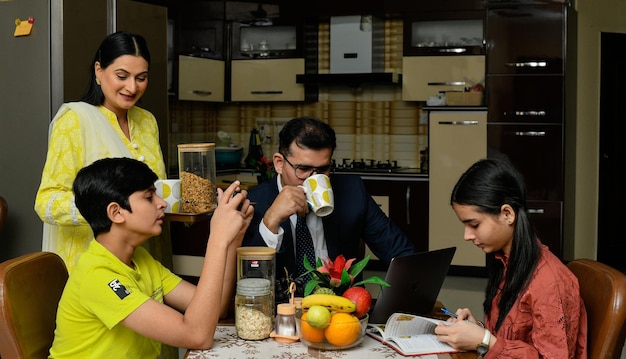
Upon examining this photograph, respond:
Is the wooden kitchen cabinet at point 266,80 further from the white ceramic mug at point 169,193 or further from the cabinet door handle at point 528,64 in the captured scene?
the white ceramic mug at point 169,193

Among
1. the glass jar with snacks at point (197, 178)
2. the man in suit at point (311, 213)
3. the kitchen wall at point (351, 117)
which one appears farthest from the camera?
the kitchen wall at point (351, 117)

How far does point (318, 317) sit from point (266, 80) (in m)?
5.22

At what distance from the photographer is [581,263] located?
200 centimetres

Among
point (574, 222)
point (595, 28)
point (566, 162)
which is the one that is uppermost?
point (595, 28)

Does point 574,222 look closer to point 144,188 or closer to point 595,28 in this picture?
point 595,28

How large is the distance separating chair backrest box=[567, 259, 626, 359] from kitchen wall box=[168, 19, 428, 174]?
4.72m

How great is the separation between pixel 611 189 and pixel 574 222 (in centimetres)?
44

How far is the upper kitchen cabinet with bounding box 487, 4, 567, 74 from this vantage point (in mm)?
5691

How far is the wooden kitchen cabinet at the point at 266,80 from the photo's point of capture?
668 centimetres

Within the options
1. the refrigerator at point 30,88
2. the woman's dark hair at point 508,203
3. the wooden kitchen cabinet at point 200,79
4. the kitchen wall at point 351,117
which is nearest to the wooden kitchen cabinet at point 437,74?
the kitchen wall at point 351,117

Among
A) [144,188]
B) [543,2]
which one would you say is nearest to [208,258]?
[144,188]

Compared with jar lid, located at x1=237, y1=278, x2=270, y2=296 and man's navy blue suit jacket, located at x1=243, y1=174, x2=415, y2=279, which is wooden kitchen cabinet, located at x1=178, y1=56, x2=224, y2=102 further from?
jar lid, located at x1=237, y1=278, x2=270, y2=296

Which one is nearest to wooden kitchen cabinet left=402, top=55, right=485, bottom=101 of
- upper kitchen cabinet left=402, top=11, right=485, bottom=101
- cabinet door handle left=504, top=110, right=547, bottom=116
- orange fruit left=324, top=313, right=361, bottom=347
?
upper kitchen cabinet left=402, top=11, right=485, bottom=101

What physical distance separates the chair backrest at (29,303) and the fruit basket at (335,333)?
0.64 metres
